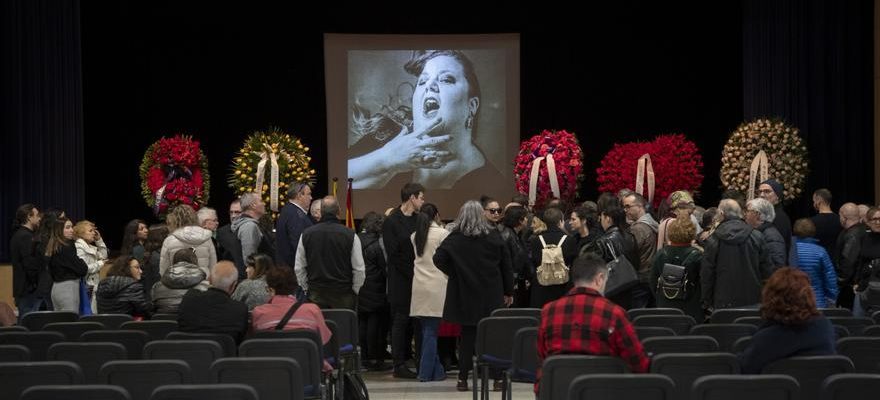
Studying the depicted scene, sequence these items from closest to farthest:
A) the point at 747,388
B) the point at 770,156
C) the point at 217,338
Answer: the point at 747,388
the point at 217,338
the point at 770,156

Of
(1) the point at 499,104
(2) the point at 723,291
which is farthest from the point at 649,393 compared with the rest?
(1) the point at 499,104

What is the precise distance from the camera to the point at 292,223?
1040 cm

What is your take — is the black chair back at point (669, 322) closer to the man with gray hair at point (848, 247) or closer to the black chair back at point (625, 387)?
the black chair back at point (625, 387)

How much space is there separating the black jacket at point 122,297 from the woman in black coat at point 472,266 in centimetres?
209

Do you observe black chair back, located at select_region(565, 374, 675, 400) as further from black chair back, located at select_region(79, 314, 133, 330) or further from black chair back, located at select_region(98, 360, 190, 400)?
black chair back, located at select_region(79, 314, 133, 330)

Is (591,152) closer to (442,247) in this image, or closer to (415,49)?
(415,49)

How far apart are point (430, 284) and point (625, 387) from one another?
4943mm

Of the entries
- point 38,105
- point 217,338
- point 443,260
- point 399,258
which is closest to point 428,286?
point 399,258

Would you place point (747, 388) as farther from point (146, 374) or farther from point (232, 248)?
point (232, 248)

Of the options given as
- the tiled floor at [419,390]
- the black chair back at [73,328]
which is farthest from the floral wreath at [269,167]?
the black chair back at [73,328]

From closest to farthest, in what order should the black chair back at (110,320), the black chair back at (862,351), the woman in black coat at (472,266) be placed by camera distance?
the black chair back at (862,351) < the black chair back at (110,320) < the woman in black coat at (472,266)

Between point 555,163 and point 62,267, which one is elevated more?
point 555,163

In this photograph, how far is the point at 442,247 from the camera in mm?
8961

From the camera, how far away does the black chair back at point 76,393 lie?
170 inches
